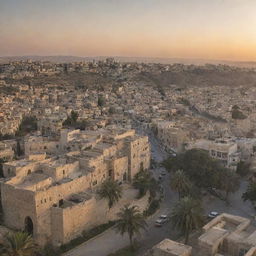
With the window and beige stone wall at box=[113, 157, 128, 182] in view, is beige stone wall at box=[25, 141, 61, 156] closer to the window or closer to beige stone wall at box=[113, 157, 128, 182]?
beige stone wall at box=[113, 157, 128, 182]

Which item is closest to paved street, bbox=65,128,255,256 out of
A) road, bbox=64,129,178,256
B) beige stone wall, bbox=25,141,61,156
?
road, bbox=64,129,178,256

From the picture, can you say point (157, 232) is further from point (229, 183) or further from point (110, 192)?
point (229, 183)

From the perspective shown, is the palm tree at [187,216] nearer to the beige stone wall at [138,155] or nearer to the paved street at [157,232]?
the paved street at [157,232]

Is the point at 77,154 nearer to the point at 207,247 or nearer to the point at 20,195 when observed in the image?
the point at 20,195

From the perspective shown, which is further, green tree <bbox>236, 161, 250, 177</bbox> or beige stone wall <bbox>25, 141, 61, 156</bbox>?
green tree <bbox>236, 161, 250, 177</bbox>

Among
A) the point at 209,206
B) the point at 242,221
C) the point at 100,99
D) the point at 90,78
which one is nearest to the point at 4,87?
the point at 100,99

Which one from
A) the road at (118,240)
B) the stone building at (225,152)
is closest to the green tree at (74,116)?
the stone building at (225,152)
